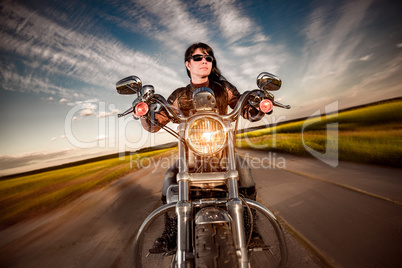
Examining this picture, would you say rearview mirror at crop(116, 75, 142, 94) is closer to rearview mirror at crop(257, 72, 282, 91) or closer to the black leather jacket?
the black leather jacket

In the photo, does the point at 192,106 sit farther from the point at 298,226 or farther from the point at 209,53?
the point at 298,226

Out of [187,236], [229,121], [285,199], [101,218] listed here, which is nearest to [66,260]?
[101,218]

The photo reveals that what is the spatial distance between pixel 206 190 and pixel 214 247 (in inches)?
22.1

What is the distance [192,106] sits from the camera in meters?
2.28

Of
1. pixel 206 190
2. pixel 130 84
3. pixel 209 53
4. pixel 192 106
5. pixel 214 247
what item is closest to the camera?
pixel 214 247

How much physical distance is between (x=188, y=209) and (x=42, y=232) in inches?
148

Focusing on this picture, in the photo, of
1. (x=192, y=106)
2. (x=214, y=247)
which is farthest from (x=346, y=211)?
(x=192, y=106)

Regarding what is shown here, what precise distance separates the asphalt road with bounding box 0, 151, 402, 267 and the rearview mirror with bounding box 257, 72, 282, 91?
189 cm

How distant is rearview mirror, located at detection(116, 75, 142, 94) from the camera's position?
1.37 metres

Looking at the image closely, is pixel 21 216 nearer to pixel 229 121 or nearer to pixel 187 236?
pixel 187 236

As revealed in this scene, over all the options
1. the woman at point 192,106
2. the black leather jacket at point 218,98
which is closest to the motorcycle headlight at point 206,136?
the woman at point 192,106

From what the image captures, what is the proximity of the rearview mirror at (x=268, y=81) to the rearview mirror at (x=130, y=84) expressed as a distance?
3.77 feet

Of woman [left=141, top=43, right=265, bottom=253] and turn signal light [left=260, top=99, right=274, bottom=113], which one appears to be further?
woman [left=141, top=43, right=265, bottom=253]

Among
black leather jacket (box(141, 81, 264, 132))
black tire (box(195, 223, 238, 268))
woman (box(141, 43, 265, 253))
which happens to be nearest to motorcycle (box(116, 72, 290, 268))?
black tire (box(195, 223, 238, 268))
